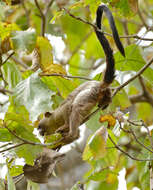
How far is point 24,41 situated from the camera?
74 cm

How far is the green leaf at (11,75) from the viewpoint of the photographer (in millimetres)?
881

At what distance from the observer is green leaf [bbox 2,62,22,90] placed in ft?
2.89

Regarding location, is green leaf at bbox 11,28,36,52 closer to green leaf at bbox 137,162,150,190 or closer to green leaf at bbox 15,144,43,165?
green leaf at bbox 15,144,43,165

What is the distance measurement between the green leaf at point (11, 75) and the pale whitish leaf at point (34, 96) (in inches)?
4.6

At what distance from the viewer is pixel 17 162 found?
2.91 ft

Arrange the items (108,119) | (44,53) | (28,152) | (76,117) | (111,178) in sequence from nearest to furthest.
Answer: (76,117), (28,152), (44,53), (108,119), (111,178)

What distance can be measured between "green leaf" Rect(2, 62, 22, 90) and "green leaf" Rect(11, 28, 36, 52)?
14 cm

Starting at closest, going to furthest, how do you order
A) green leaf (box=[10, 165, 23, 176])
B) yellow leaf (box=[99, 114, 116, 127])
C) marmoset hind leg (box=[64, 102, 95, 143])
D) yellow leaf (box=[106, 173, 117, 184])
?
marmoset hind leg (box=[64, 102, 95, 143]) → green leaf (box=[10, 165, 23, 176]) → yellow leaf (box=[99, 114, 116, 127]) → yellow leaf (box=[106, 173, 117, 184])

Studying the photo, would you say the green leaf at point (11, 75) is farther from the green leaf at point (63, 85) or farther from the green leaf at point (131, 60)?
the green leaf at point (131, 60)

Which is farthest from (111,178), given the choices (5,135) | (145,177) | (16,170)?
(5,135)

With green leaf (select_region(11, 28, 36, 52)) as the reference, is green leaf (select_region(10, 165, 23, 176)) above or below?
below

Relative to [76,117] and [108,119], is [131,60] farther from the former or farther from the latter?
[76,117]

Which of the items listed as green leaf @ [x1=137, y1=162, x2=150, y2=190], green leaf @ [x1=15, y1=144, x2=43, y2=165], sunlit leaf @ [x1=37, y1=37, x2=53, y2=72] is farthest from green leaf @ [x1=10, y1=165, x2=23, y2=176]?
green leaf @ [x1=137, y1=162, x2=150, y2=190]

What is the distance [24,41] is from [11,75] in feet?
0.55
